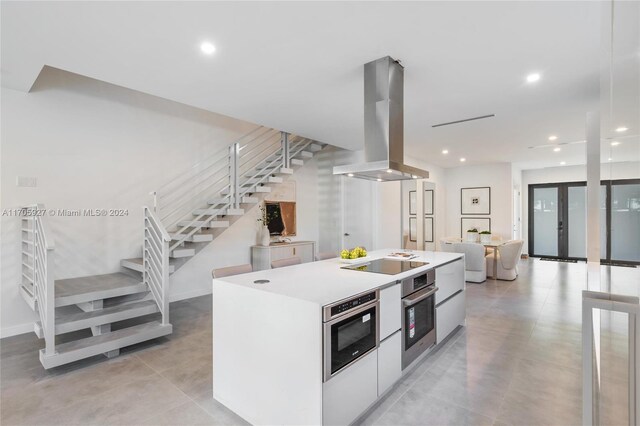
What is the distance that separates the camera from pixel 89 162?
13.4 feet

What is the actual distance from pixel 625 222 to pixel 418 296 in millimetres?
1816

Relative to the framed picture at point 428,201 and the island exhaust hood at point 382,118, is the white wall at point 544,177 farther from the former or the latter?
the island exhaust hood at point 382,118

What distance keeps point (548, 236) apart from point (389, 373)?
9.79m

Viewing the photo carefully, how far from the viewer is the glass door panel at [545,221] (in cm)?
962

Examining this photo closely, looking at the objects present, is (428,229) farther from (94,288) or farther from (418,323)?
(94,288)

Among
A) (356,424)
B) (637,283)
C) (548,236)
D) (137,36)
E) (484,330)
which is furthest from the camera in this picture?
(548,236)

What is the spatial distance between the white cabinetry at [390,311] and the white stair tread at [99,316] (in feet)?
8.44

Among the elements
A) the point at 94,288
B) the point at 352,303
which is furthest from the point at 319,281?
the point at 94,288

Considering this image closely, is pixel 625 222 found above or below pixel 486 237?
above

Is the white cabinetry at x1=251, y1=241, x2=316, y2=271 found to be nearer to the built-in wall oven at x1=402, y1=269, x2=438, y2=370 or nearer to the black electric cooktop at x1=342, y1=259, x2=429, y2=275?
the black electric cooktop at x1=342, y1=259, x2=429, y2=275

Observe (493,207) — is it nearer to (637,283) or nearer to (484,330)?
(484,330)

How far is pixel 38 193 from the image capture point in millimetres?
3713

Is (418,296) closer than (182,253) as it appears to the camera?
Yes

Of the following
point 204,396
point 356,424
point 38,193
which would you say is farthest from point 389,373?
point 38,193
